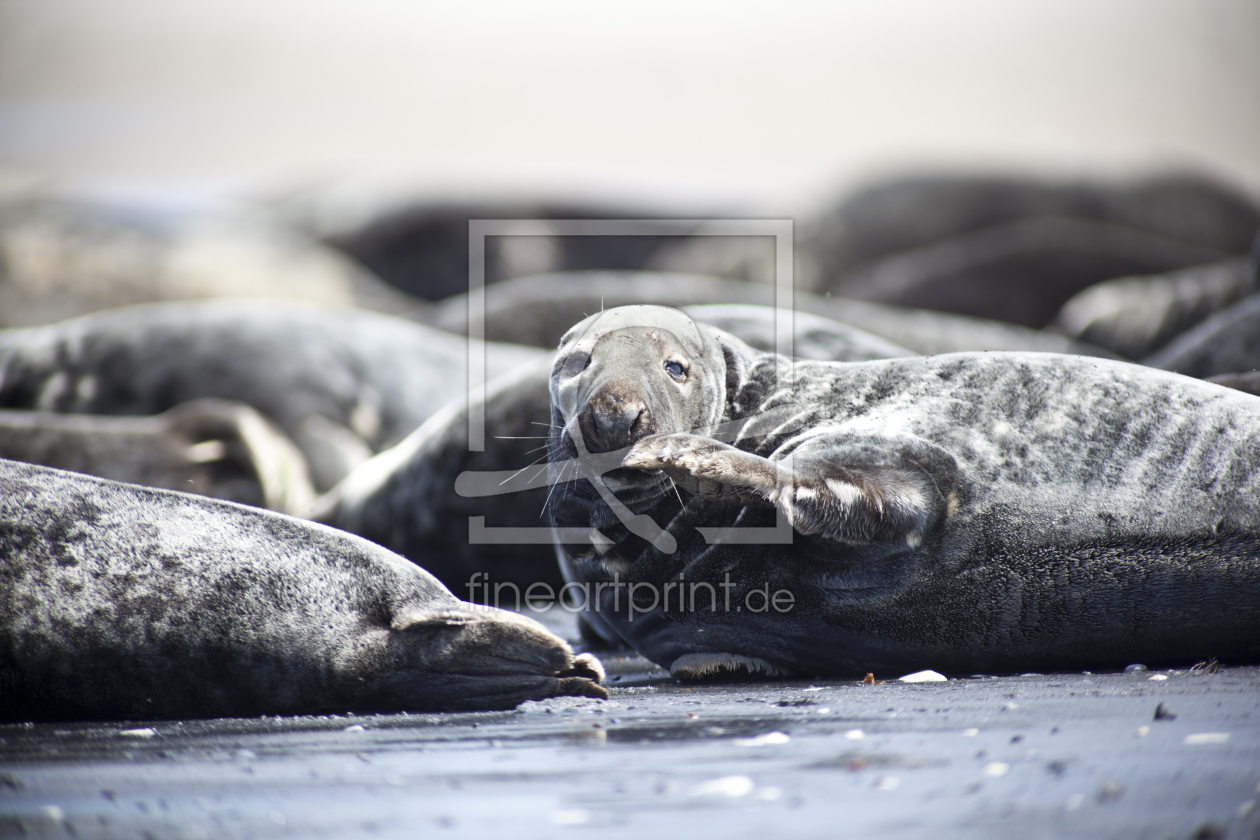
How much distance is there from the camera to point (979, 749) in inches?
72.6

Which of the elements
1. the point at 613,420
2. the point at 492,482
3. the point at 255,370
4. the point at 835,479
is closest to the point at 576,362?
the point at 613,420

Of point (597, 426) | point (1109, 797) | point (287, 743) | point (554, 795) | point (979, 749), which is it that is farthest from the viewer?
point (597, 426)

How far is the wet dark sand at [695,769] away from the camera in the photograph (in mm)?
1519

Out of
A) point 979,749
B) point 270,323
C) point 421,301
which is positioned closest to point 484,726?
point 979,749

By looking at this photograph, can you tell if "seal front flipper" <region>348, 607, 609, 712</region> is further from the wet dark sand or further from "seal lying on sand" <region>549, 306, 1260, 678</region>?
"seal lying on sand" <region>549, 306, 1260, 678</region>

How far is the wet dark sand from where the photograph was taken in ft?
4.98

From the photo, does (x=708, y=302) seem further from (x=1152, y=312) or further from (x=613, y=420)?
(x=613, y=420)

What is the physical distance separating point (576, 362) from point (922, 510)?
919mm

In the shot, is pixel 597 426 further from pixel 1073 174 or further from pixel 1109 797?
pixel 1073 174

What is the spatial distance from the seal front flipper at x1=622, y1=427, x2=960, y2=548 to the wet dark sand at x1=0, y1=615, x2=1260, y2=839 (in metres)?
0.36

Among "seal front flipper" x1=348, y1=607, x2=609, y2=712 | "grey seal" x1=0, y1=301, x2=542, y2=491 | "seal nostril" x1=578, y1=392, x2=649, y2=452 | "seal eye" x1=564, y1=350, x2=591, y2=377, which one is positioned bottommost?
"seal front flipper" x1=348, y1=607, x2=609, y2=712

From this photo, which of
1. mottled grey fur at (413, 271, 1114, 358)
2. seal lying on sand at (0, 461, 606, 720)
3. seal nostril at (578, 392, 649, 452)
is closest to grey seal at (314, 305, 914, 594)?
seal nostril at (578, 392, 649, 452)

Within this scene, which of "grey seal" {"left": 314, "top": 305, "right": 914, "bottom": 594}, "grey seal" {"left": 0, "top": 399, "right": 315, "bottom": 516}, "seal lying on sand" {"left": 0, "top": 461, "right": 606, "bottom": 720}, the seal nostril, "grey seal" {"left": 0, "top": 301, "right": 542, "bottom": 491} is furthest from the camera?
"grey seal" {"left": 0, "top": 301, "right": 542, "bottom": 491}

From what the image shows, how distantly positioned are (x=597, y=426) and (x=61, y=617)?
113cm
